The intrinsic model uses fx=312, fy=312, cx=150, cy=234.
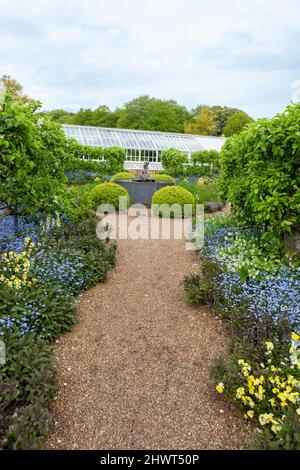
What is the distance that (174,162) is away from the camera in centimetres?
1752

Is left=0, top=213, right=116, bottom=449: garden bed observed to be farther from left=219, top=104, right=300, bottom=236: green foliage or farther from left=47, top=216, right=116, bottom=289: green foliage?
left=219, top=104, right=300, bottom=236: green foliage

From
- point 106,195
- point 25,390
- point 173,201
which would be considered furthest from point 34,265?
point 173,201

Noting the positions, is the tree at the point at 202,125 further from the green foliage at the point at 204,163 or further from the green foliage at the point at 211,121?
the green foliage at the point at 204,163

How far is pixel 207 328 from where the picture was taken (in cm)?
354

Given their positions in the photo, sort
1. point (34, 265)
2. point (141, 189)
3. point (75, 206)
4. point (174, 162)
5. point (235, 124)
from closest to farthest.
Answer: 1. point (34, 265)
2. point (75, 206)
3. point (141, 189)
4. point (174, 162)
5. point (235, 124)

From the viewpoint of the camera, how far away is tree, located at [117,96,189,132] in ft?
120

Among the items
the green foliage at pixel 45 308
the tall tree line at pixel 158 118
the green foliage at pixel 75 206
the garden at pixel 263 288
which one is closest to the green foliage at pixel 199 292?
the garden at pixel 263 288

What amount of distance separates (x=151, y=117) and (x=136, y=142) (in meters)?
13.8

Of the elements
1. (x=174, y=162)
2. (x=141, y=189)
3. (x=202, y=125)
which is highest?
(x=202, y=125)

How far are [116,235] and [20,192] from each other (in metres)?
2.34

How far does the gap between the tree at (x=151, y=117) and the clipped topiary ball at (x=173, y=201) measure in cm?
2901

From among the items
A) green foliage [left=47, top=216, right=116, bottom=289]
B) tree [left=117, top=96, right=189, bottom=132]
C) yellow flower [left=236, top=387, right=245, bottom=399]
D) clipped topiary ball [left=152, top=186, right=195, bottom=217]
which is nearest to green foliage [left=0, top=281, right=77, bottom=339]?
A: green foliage [left=47, top=216, right=116, bottom=289]

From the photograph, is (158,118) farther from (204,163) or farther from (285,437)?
(285,437)
